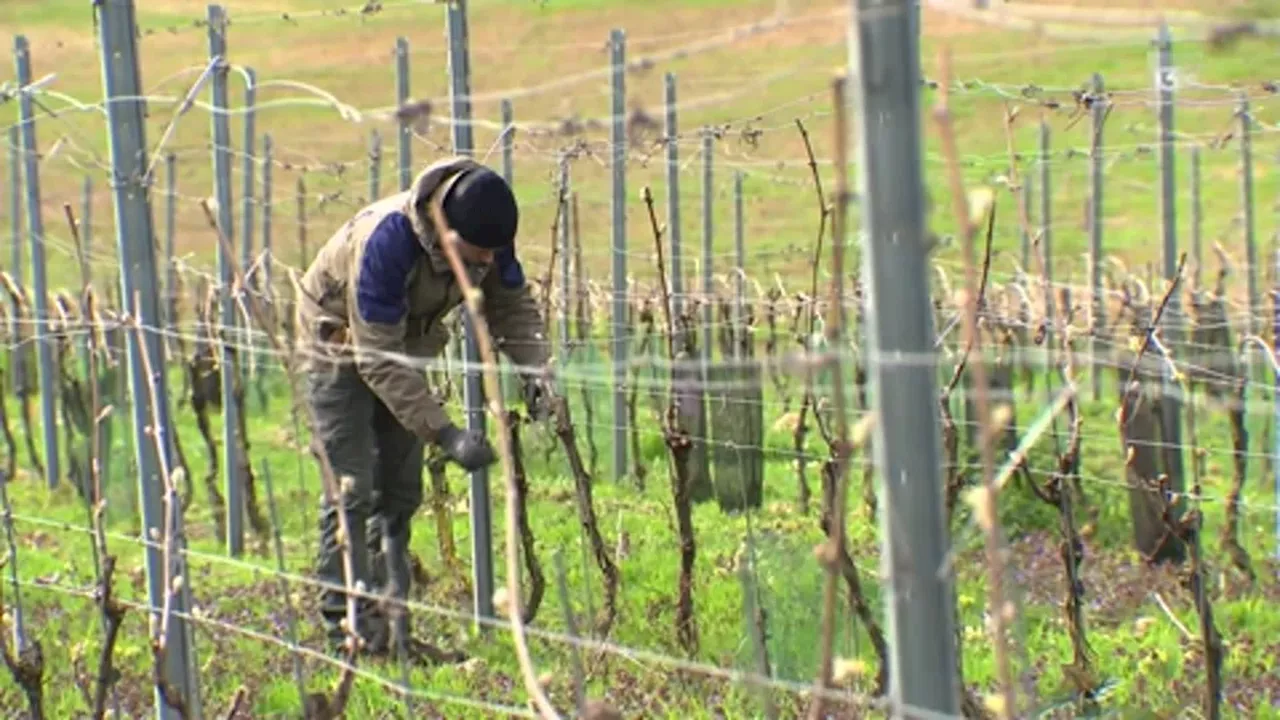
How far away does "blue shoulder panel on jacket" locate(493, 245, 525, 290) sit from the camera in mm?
5016

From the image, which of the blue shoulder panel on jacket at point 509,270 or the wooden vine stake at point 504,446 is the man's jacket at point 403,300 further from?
the wooden vine stake at point 504,446

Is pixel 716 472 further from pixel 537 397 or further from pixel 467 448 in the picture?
pixel 467 448

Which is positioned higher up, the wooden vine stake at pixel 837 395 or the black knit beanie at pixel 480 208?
the black knit beanie at pixel 480 208

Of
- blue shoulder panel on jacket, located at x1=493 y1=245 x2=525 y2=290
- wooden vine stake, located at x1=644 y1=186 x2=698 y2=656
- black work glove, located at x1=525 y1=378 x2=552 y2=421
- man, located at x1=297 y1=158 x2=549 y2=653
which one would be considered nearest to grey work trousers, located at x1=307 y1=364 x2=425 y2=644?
man, located at x1=297 y1=158 x2=549 y2=653

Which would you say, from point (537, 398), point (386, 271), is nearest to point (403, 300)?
point (386, 271)

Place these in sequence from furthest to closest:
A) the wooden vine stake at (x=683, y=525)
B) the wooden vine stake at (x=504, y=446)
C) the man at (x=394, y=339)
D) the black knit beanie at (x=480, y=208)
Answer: the wooden vine stake at (x=683, y=525) < the man at (x=394, y=339) < the black knit beanie at (x=480, y=208) < the wooden vine stake at (x=504, y=446)

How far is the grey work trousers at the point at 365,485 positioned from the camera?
506 cm

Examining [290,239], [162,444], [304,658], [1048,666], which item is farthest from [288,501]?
[290,239]

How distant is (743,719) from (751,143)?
1776mm

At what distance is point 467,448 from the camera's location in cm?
459

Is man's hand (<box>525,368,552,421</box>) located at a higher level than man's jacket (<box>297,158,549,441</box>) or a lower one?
lower

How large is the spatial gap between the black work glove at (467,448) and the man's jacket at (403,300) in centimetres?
6

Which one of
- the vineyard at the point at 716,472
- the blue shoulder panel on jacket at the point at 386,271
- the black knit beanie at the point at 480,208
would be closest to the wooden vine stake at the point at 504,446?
the vineyard at the point at 716,472

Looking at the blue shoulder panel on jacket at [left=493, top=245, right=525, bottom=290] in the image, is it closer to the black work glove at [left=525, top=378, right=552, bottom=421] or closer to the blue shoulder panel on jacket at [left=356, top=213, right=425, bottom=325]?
the black work glove at [left=525, top=378, right=552, bottom=421]
